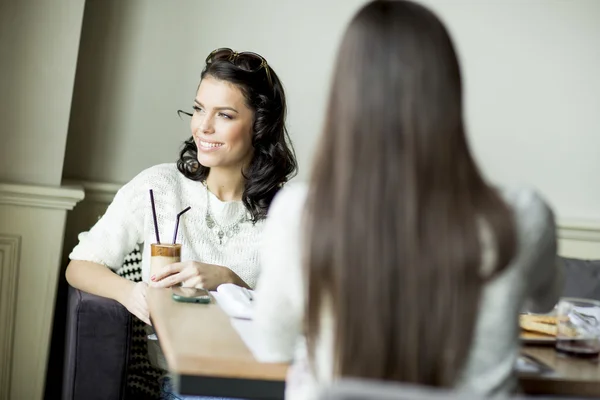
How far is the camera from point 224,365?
4.50ft

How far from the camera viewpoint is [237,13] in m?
3.25

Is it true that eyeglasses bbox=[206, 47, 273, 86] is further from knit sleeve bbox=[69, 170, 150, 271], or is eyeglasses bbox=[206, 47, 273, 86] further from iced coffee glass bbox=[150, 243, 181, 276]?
iced coffee glass bbox=[150, 243, 181, 276]

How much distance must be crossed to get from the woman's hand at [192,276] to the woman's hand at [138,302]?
0.38 feet

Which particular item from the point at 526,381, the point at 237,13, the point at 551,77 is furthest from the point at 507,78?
the point at 526,381

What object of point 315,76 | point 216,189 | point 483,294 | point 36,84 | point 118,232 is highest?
point 315,76

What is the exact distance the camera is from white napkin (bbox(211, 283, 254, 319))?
5.69ft

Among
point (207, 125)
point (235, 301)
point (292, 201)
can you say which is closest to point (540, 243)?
point (292, 201)

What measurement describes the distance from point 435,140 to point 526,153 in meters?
2.44

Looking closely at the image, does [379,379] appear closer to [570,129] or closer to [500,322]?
[500,322]

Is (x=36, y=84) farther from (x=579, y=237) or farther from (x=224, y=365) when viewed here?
(x=579, y=237)

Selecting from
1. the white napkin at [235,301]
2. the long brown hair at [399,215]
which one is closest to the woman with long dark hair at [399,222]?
the long brown hair at [399,215]

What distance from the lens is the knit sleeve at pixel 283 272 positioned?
126cm

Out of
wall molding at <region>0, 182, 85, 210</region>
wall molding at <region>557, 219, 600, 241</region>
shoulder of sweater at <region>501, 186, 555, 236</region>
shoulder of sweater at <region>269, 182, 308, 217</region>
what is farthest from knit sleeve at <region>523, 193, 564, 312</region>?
wall molding at <region>557, 219, 600, 241</region>

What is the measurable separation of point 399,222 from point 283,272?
19 cm
